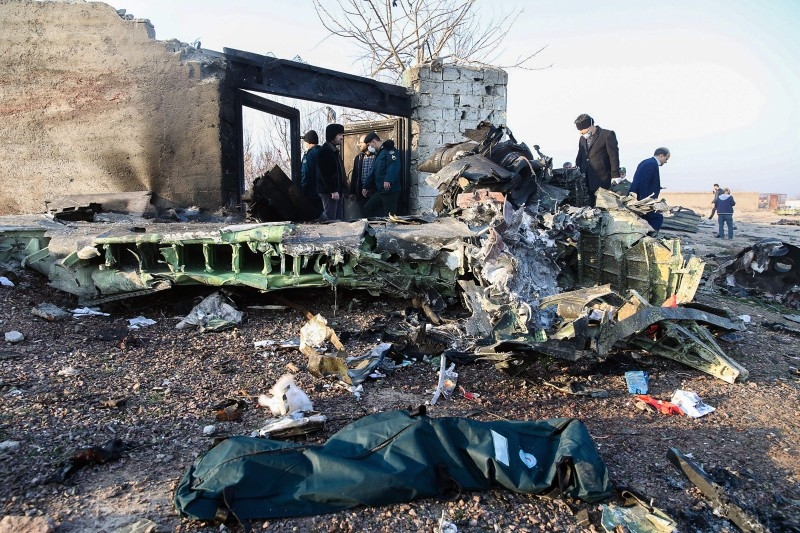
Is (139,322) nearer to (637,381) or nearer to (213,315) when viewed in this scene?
(213,315)

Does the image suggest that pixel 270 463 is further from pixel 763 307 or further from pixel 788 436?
pixel 763 307

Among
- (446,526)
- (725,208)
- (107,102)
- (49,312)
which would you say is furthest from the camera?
(725,208)

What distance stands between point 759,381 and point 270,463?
3.84 metres

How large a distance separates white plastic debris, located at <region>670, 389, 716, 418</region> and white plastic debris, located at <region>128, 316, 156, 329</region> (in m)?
4.35

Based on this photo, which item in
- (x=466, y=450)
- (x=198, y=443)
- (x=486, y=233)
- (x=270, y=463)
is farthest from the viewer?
(x=486, y=233)

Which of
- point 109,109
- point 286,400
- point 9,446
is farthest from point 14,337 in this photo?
point 109,109

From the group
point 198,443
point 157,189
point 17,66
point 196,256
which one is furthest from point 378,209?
point 198,443

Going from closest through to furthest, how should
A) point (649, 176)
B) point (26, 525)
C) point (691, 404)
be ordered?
Answer: 1. point (26, 525)
2. point (691, 404)
3. point (649, 176)

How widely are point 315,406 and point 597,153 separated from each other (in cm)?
567

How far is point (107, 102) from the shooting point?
745 centimetres

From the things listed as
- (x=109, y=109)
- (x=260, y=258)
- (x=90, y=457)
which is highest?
(x=109, y=109)

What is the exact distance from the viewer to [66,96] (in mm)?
7504

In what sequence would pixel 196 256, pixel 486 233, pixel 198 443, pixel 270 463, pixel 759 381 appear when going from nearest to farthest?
1. pixel 270 463
2. pixel 198 443
3. pixel 759 381
4. pixel 486 233
5. pixel 196 256

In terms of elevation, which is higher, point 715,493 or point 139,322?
point 139,322
